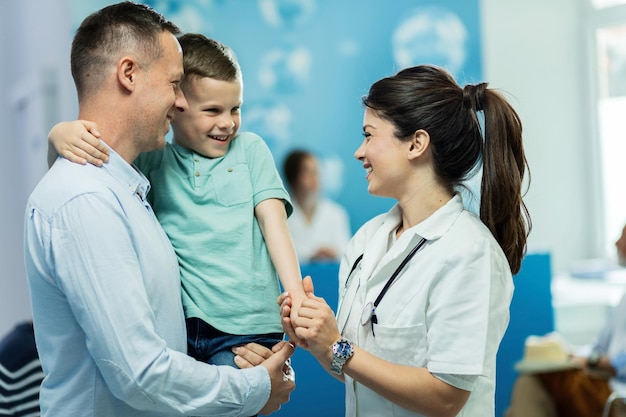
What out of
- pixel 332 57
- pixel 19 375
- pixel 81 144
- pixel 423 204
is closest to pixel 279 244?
pixel 423 204

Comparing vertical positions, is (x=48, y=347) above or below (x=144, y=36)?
below

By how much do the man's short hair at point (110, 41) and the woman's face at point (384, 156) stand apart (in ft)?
1.69

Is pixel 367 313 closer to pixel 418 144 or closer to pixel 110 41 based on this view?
pixel 418 144

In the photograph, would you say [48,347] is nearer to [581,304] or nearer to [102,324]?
[102,324]

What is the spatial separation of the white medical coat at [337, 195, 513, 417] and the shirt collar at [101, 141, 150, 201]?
0.56 meters

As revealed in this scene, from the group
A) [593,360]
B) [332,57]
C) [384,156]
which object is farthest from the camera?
[332,57]

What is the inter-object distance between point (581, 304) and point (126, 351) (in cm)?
480

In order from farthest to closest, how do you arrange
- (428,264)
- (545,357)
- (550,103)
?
(550,103) → (545,357) → (428,264)

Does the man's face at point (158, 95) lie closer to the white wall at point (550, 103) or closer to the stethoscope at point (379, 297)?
the stethoscope at point (379, 297)

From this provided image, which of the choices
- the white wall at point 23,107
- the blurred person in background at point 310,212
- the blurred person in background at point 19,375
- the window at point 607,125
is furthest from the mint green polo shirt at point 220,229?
the window at point 607,125

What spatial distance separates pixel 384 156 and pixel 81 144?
667 millimetres

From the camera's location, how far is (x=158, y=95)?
5.43ft

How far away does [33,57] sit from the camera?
5.38m

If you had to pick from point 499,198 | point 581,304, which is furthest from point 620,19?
point 499,198
